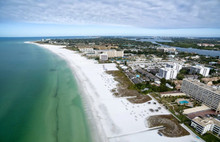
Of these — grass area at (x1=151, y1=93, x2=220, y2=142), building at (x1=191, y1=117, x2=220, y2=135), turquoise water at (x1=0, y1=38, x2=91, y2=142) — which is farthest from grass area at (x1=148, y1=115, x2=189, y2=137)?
turquoise water at (x1=0, y1=38, x2=91, y2=142)

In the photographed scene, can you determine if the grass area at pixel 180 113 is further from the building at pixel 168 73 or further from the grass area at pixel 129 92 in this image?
the building at pixel 168 73

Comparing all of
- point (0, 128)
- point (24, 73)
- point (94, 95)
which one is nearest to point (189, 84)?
point (94, 95)

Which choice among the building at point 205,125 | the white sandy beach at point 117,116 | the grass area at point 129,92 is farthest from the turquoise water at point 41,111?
the building at point 205,125

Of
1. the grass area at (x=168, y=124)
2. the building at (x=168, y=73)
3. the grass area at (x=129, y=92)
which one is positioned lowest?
the grass area at (x=168, y=124)

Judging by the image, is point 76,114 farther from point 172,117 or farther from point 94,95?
point 172,117

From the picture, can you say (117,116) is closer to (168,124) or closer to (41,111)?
(168,124)

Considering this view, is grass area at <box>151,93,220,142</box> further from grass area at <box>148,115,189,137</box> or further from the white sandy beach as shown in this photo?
grass area at <box>148,115,189,137</box>
